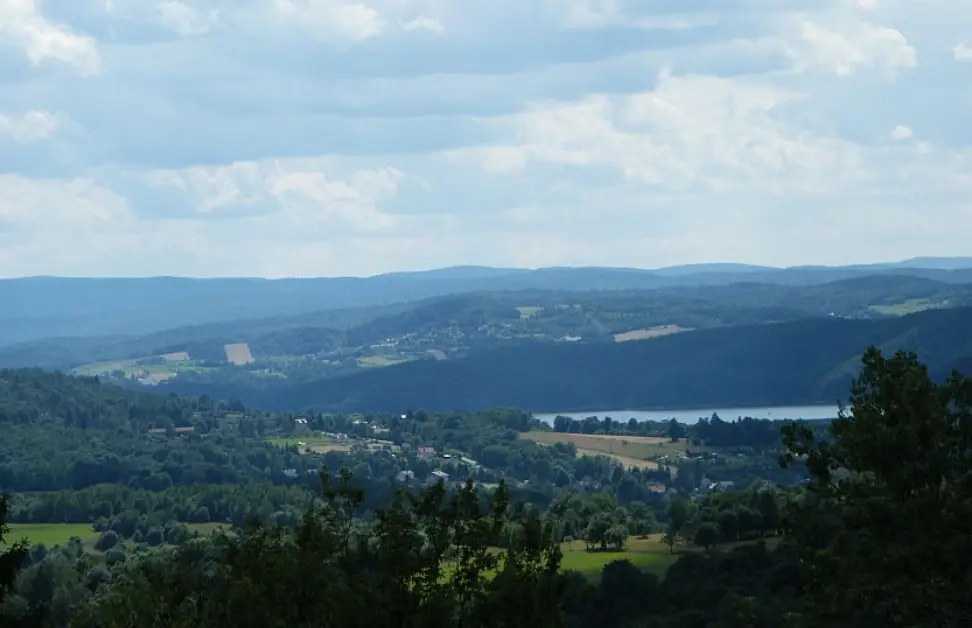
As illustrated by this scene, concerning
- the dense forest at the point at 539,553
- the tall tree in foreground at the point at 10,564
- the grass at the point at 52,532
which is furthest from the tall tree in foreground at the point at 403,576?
the grass at the point at 52,532

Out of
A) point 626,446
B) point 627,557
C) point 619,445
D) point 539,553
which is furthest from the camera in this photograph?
point 619,445

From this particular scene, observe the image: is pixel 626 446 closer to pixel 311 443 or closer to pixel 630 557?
pixel 311 443

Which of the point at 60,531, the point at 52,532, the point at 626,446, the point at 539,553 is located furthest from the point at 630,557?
the point at 626,446

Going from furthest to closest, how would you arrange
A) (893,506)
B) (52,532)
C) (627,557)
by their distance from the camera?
(52,532) → (627,557) → (893,506)

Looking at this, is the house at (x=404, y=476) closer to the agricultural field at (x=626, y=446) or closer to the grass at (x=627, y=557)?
the agricultural field at (x=626, y=446)

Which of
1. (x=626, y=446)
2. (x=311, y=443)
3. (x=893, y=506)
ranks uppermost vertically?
(x=893, y=506)

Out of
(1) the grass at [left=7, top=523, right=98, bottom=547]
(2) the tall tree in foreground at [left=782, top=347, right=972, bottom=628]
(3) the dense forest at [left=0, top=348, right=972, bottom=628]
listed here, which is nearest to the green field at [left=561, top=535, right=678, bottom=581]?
(3) the dense forest at [left=0, top=348, right=972, bottom=628]
